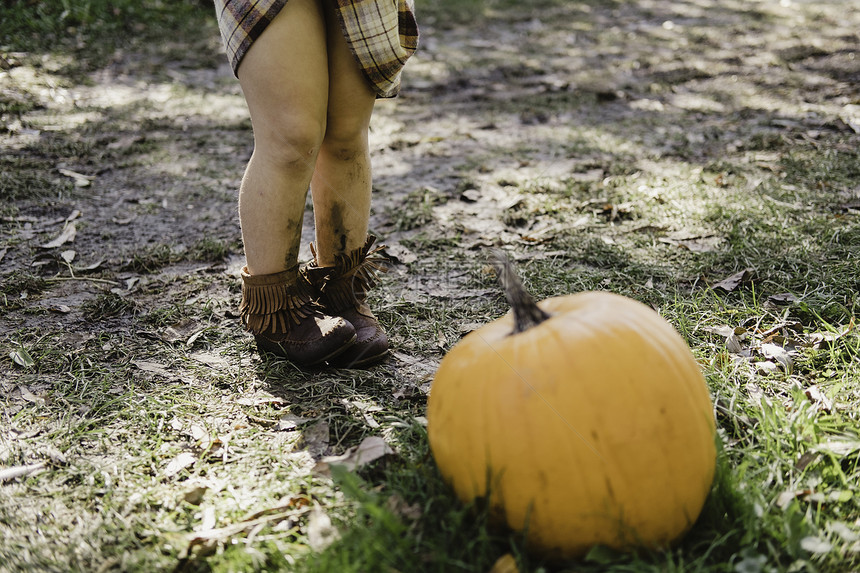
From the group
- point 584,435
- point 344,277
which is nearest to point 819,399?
point 584,435

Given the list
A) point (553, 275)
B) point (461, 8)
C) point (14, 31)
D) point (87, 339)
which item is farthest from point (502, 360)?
point (461, 8)

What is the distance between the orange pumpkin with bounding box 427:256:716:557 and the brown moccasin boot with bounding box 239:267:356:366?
0.87 metres

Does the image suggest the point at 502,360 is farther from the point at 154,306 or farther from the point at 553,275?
the point at 154,306

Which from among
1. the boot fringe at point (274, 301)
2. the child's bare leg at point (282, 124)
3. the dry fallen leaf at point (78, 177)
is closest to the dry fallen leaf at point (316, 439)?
the boot fringe at point (274, 301)

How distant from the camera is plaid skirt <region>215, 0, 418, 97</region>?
1.93m

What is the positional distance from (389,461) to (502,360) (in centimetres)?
56

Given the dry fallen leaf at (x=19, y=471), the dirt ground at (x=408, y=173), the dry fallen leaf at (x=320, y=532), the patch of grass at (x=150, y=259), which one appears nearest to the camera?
the dry fallen leaf at (x=320, y=532)

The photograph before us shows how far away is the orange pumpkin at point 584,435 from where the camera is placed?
4.64 ft

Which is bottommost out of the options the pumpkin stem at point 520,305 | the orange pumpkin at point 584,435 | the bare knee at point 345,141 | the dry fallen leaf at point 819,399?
the dry fallen leaf at point 819,399

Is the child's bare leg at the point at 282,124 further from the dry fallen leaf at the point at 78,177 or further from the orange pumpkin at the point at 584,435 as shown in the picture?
the dry fallen leaf at the point at 78,177

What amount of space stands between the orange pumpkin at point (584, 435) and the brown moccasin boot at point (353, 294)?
0.94m

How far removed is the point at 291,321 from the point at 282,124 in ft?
2.24

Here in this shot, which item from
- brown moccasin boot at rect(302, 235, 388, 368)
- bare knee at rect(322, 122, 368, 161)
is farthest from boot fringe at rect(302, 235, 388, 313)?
bare knee at rect(322, 122, 368, 161)

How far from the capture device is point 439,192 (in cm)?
396
